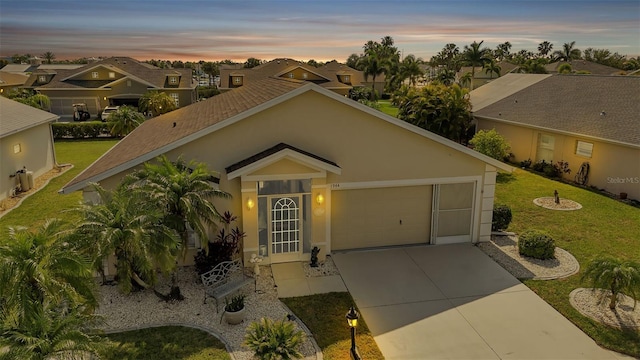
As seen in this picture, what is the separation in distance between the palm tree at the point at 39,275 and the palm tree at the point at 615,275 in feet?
36.7

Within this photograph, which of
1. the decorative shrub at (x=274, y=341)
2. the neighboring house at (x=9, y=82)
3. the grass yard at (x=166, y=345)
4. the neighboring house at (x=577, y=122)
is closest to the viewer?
the decorative shrub at (x=274, y=341)

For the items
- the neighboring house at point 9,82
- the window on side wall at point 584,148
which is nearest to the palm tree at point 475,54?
the window on side wall at point 584,148

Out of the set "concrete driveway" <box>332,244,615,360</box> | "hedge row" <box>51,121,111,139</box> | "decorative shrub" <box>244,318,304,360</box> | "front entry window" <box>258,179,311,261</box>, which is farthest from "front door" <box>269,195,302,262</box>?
"hedge row" <box>51,121,111,139</box>

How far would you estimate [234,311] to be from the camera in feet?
34.2

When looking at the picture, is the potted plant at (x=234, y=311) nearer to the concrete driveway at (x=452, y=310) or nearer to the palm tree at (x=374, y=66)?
the concrete driveway at (x=452, y=310)

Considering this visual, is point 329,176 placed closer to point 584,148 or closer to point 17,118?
point 584,148

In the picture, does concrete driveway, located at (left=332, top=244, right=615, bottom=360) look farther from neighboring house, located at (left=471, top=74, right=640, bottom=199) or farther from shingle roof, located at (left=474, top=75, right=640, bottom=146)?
shingle roof, located at (left=474, top=75, right=640, bottom=146)

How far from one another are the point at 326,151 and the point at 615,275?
8.23 meters

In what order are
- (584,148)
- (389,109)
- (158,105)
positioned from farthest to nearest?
(389,109) → (158,105) → (584,148)

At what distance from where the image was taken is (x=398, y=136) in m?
14.2

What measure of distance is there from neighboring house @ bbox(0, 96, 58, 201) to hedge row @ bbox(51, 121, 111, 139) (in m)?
11.9

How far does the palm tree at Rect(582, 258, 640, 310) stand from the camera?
33.8 feet

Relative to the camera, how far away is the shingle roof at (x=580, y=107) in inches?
889

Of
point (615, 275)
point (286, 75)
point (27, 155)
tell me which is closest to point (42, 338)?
point (615, 275)
